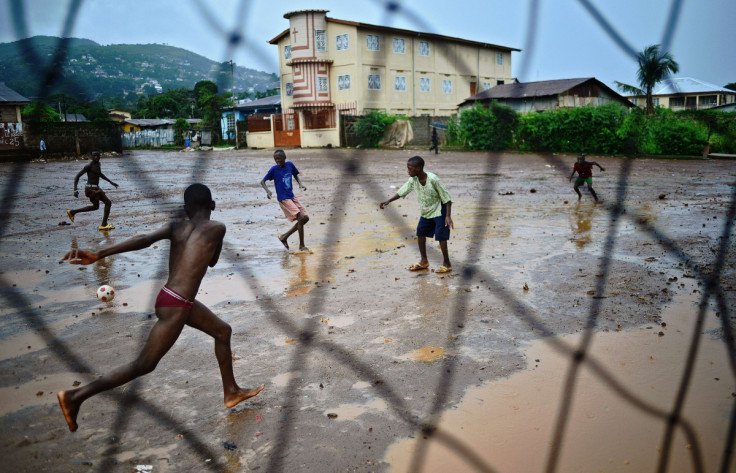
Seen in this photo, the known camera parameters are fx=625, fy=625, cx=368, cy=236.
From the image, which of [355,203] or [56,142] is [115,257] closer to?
[355,203]

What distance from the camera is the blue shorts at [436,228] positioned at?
6656mm

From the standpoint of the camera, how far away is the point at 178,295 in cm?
314

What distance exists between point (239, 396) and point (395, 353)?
4.00 ft

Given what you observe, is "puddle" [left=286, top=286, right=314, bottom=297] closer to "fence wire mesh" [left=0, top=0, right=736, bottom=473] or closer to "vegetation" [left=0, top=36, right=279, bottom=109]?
"fence wire mesh" [left=0, top=0, right=736, bottom=473]

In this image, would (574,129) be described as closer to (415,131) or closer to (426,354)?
(415,131)

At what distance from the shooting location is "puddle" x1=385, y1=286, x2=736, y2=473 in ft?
9.55

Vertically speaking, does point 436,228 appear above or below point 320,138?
below

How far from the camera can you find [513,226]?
9430 millimetres

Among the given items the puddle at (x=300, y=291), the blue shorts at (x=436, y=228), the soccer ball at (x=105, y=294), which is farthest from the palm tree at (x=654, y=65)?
the soccer ball at (x=105, y=294)

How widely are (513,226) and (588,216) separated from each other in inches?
69.0

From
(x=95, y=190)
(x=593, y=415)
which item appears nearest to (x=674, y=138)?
(x=95, y=190)

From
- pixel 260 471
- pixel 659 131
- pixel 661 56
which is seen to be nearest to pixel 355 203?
pixel 260 471

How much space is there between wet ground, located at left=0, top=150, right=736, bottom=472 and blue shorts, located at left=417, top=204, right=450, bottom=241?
1.35ft

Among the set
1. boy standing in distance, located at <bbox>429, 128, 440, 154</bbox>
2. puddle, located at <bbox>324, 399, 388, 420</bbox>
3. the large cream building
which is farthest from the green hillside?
boy standing in distance, located at <bbox>429, 128, 440, 154</bbox>
